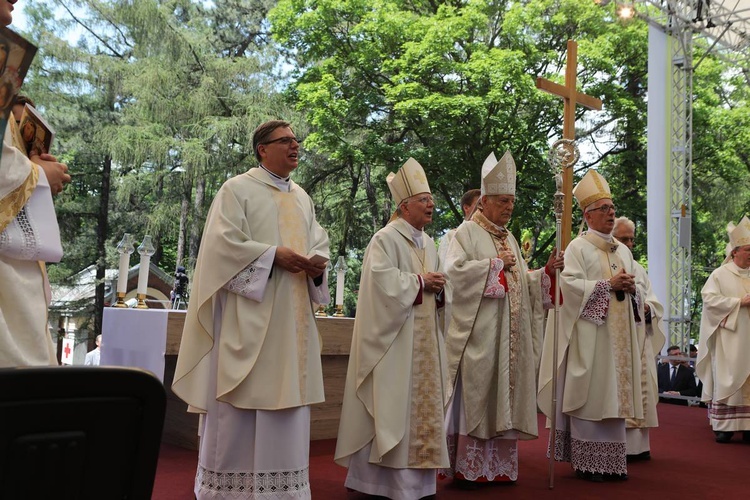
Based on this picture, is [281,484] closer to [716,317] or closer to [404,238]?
[404,238]

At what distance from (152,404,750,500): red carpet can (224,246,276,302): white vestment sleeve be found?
135 centimetres

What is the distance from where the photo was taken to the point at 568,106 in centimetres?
577

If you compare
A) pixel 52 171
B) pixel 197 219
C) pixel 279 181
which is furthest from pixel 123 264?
pixel 197 219

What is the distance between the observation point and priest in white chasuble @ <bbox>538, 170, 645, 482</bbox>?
214 inches

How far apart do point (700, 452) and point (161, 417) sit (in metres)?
6.77

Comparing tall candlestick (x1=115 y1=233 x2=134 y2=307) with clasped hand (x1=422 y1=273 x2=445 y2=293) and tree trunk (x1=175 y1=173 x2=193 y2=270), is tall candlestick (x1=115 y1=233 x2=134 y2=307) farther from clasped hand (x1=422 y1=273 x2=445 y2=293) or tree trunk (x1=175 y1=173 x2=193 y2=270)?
tree trunk (x1=175 y1=173 x2=193 y2=270)

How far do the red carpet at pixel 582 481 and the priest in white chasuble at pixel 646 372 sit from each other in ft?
0.51

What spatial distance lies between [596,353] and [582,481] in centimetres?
89

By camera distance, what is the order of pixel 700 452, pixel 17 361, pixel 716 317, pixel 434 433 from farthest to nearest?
pixel 716 317
pixel 700 452
pixel 434 433
pixel 17 361

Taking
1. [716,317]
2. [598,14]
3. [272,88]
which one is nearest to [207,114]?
[272,88]

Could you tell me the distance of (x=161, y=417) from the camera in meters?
1.18

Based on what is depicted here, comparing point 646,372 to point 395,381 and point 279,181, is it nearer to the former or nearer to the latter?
point 395,381

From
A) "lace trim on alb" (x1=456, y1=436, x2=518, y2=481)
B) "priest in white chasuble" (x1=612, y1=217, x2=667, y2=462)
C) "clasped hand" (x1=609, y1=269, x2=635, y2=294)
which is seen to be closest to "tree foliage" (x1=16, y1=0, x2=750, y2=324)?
"priest in white chasuble" (x1=612, y1=217, x2=667, y2=462)

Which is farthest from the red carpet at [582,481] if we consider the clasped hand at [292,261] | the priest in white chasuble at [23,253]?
the priest in white chasuble at [23,253]
